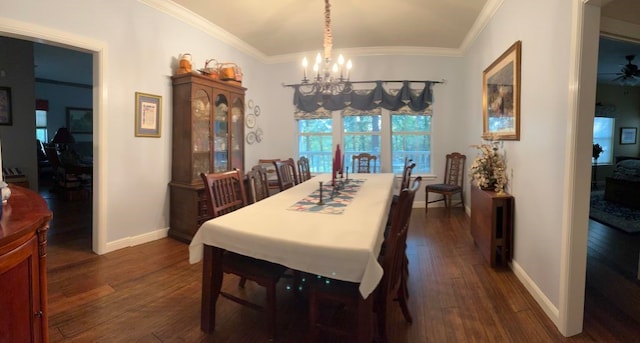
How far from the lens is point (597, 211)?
463 centimetres

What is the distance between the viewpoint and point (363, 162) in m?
5.16

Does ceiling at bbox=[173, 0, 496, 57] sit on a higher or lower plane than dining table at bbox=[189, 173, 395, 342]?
higher

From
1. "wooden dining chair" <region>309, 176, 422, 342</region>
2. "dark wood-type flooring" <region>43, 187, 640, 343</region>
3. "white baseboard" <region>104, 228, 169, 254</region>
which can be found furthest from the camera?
"white baseboard" <region>104, 228, 169, 254</region>

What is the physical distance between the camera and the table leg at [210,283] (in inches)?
69.2

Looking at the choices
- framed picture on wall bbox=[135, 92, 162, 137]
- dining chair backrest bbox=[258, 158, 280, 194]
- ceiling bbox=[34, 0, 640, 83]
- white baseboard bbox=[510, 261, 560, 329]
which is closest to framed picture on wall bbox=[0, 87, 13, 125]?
ceiling bbox=[34, 0, 640, 83]

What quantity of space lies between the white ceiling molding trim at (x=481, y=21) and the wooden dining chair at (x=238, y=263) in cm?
309

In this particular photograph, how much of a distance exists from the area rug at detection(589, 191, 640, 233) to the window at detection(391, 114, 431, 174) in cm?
236

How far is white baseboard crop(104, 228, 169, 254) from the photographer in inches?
121

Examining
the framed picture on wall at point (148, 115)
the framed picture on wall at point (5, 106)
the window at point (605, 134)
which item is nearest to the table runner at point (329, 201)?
the framed picture on wall at point (148, 115)

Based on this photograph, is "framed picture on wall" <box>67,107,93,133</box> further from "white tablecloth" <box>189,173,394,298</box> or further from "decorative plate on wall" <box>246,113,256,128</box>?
"white tablecloth" <box>189,173,394,298</box>

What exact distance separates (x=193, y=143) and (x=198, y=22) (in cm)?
155

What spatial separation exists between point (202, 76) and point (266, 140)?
219 cm

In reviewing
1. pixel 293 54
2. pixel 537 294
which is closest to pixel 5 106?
pixel 293 54

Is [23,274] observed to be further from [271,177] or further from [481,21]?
[481,21]
